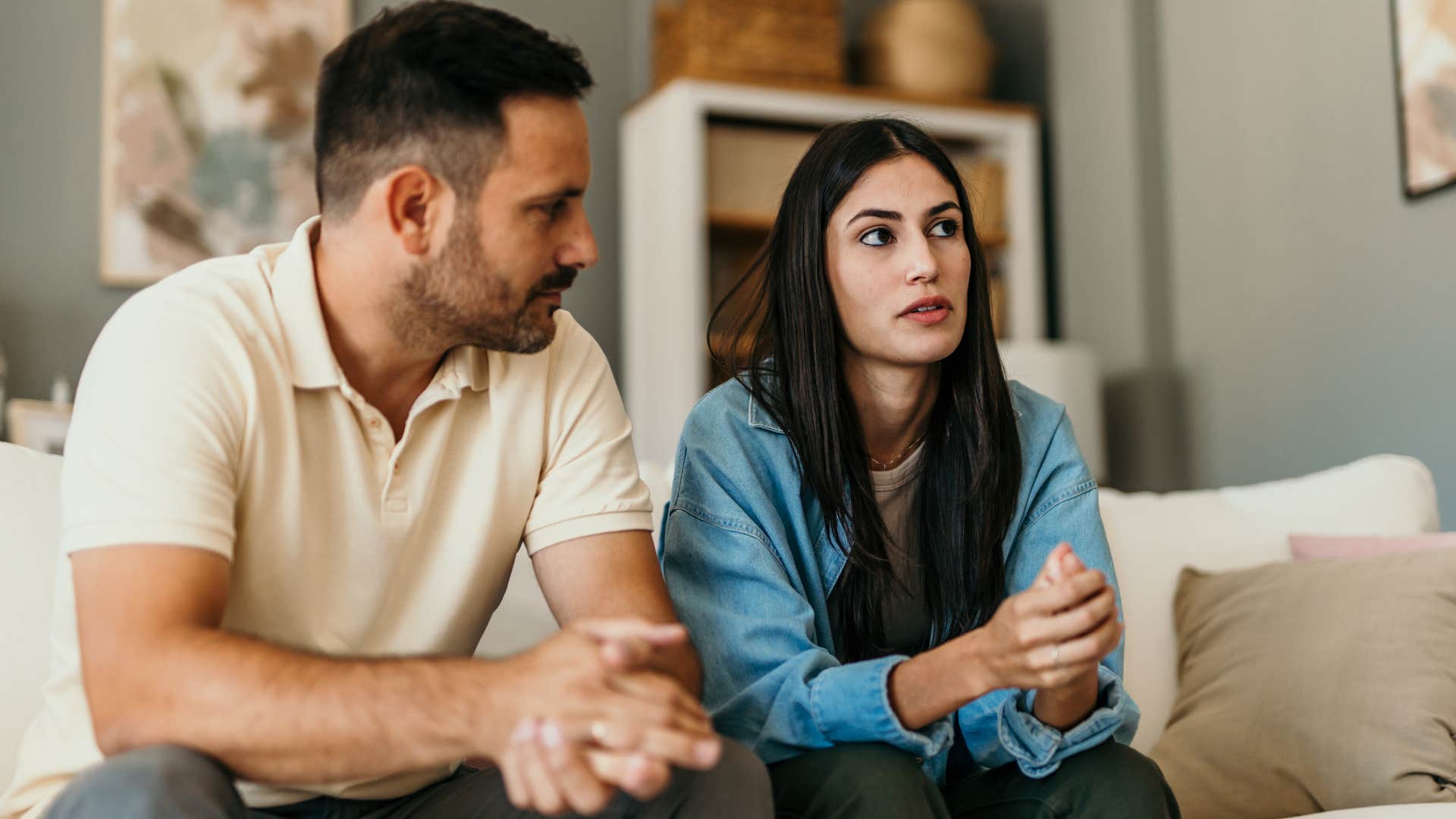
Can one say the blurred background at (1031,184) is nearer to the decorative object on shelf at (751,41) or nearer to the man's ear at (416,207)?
the decorative object on shelf at (751,41)

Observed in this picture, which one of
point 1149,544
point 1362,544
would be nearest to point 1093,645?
point 1149,544

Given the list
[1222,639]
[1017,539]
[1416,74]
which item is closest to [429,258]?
[1017,539]

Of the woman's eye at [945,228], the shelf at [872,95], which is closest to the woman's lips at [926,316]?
the woman's eye at [945,228]

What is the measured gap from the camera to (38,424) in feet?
9.97

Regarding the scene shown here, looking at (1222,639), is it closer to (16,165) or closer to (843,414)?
(843,414)

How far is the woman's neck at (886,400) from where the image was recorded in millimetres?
1625

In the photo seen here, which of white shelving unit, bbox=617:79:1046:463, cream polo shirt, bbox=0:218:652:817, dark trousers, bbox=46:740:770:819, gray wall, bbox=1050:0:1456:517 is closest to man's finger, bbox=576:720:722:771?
dark trousers, bbox=46:740:770:819

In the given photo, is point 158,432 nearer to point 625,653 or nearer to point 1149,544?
point 625,653

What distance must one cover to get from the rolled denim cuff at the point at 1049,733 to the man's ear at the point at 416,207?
0.73 meters

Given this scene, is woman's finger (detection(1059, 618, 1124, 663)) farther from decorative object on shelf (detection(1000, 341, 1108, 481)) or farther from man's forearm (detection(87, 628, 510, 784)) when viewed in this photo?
decorative object on shelf (detection(1000, 341, 1108, 481))

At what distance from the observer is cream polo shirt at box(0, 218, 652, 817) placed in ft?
3.59

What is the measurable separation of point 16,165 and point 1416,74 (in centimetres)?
318

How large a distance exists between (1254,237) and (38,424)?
2.88m

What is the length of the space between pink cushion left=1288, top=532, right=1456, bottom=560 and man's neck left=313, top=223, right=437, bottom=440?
1.36 m
